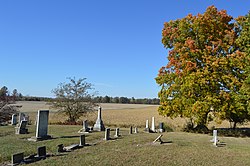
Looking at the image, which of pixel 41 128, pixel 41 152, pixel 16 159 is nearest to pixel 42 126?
pixel 41 128

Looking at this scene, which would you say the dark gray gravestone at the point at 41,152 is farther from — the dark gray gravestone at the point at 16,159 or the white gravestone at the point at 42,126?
the white gravestone at the point at 42,126

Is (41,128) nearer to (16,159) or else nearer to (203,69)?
(16,159)

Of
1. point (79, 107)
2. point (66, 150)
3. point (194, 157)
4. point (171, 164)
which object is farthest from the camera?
point (79, 107)

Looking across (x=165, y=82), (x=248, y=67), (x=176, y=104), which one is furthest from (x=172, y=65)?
(x=248, y=67)

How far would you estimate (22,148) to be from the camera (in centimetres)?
1244

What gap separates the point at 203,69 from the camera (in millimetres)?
22625

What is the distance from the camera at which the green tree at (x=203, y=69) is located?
21.4 metres

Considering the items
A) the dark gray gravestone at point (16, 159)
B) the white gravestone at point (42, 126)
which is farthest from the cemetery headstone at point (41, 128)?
the dark gray gravestone at point (16, 159)

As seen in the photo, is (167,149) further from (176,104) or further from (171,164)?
(176,104)

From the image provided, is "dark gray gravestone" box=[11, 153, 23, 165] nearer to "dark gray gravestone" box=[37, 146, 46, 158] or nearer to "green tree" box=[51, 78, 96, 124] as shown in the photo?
"dark gray gravestone" box=[37, 146, 46, 158]

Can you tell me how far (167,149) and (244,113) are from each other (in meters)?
12.0

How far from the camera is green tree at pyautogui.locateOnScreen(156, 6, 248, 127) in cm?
2141

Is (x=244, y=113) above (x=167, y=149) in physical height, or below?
above

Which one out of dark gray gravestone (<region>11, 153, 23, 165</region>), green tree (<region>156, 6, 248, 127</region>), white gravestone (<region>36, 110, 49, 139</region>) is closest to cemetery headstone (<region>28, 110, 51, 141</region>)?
white gravestone (<region>36, 110, 49, 139</region>)
